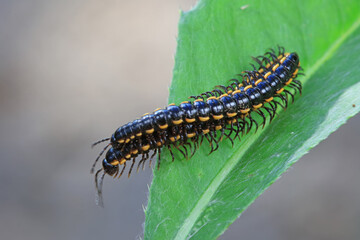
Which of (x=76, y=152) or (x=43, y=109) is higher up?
(x=43, y=109)

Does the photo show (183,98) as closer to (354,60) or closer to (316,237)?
(354,60)

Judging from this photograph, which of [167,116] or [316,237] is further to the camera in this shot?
[316,237]

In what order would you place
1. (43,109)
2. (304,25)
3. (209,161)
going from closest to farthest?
(209,161)
(304,25)
(43,109)

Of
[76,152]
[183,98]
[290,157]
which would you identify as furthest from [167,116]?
[76,152]

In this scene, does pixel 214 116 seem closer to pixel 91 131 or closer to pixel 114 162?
pixel 114 162

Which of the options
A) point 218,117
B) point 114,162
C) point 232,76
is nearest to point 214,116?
point 218,117

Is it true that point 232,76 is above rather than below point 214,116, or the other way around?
above

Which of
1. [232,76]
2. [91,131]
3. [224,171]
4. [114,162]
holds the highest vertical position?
[91,131]

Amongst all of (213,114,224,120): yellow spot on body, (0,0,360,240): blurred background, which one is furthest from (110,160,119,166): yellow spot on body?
(0,0,360,240): blurred background
